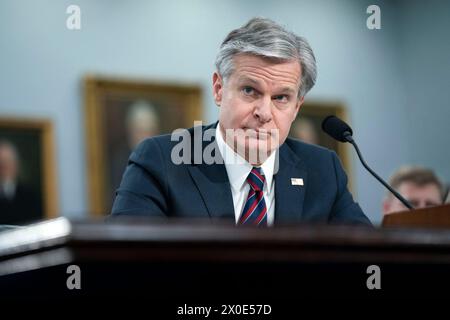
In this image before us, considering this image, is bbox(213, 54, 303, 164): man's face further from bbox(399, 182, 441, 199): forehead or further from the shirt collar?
bbox(399, 182, 441, 199): forehead

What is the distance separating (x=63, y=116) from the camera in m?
7.37

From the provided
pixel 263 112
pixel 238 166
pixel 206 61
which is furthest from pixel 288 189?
pixel 206 61

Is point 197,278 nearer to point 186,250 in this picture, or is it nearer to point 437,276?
point 186,250

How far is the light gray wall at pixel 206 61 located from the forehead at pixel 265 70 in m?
4.34

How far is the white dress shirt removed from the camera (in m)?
3.03

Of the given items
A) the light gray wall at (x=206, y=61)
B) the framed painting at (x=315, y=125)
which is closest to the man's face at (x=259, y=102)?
the light gray wall at (x=206, y=61)

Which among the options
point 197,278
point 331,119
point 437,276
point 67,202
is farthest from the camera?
point 67,202

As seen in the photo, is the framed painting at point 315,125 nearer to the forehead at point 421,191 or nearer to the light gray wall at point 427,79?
the light gray wall at point 427,79

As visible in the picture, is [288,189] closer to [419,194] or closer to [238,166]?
[238,166]

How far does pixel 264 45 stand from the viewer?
10.3 feet

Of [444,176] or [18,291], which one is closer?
[18,291]

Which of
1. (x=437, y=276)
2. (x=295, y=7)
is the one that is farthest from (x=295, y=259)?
(x=295, y=7)

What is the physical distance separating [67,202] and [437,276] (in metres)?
5.76

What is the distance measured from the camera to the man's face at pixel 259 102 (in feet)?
10.3
